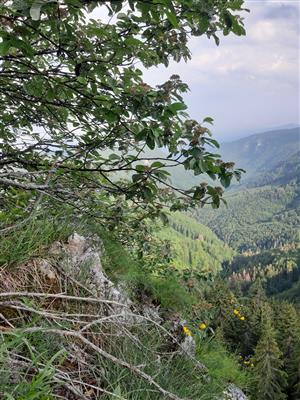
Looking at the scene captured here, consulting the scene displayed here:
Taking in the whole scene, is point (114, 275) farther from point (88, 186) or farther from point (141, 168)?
point (141, 168)

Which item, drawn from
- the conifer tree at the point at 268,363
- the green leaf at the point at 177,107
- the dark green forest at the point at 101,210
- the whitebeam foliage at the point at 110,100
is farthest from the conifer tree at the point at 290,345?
the green leaf at the point at 177,107

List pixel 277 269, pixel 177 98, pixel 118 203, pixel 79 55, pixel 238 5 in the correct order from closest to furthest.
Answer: pixel 238 5, pixel 177 98, pixel 79 55, pixel 118 203, pixel 277 269

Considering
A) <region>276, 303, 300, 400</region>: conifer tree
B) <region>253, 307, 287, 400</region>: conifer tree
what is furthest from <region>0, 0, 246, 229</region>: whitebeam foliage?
<region>276, 303, 300, 400</region>: conifer tree

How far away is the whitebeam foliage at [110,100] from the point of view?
2.68 metres

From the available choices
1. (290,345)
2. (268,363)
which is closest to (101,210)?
(268,363)

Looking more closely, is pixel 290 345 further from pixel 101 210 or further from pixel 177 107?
pixel 177 107

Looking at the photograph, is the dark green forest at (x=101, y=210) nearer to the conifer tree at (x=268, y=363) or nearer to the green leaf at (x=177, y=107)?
Result: the green leaf at (x=177, y=107)

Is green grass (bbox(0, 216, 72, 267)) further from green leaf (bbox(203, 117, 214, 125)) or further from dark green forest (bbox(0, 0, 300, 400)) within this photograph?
green leaf (bbox(203, 117, 214, 125))

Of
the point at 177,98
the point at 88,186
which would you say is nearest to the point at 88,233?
the point at 88,186

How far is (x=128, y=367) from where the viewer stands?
2.18 m

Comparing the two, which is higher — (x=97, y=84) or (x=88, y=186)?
(x=97, y=84)

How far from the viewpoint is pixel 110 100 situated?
10.2ft

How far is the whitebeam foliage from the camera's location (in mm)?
2684

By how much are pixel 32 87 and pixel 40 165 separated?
899 mm
